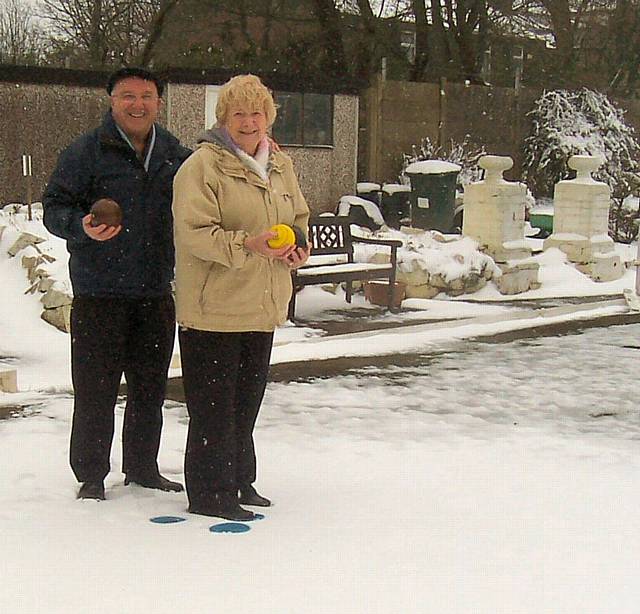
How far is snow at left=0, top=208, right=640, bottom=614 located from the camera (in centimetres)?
345

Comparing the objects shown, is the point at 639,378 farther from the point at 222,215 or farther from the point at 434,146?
the point at 434,146

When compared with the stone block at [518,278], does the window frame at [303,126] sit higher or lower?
higher

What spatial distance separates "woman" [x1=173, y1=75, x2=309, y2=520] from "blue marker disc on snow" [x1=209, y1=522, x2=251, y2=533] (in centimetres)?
5

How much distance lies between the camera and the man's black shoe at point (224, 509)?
4.10 m

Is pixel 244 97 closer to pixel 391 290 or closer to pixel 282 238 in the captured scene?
pixel 282 238

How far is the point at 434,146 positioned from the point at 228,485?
52.8ft

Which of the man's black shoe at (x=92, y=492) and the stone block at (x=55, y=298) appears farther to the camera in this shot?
the stone block at (x=55, y=298)

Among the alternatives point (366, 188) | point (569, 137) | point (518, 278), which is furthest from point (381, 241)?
point (569, 137)

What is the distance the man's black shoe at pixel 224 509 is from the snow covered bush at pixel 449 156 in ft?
47.9

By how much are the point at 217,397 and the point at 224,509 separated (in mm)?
437

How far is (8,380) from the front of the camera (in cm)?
635

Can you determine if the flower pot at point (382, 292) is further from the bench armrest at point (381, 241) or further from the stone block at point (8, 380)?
the stone block at point (8, 380)

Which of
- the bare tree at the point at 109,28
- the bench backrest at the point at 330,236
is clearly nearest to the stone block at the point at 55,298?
the bench backrest at the point at 330,236

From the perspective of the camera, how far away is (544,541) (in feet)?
13.1
